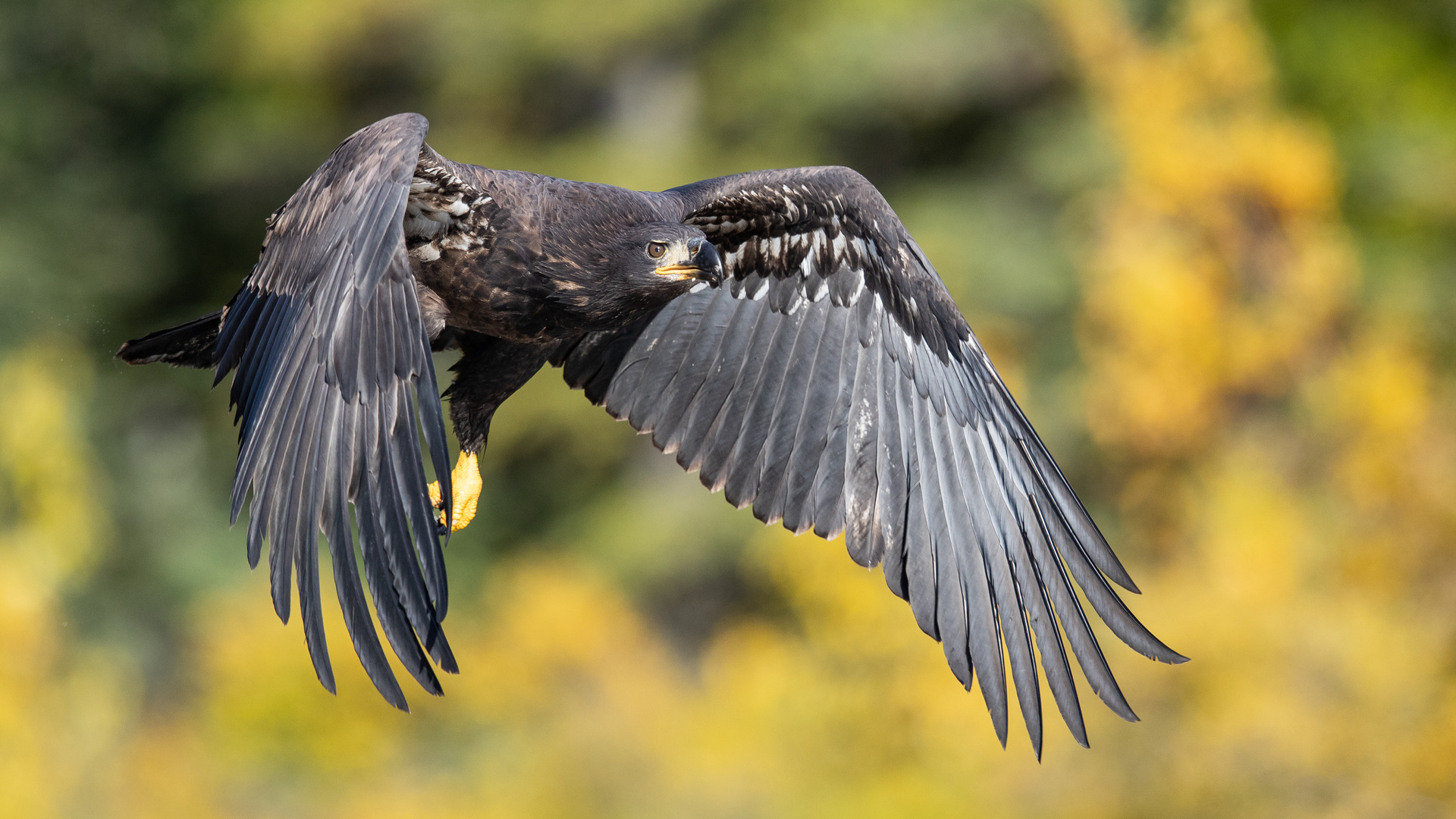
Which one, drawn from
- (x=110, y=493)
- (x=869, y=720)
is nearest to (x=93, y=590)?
(x=110, y=493)

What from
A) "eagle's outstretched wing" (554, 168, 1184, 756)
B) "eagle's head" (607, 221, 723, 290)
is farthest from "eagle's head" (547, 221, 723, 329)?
"eagle's outstretched wing" (554, 168, 1184, 756)

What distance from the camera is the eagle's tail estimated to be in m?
4.34

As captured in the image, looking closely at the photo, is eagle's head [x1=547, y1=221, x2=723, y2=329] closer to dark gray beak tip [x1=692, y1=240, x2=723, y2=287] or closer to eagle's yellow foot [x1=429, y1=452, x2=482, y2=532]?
dark gray beak tip [x1=692, y1=240, x2=723, y2=287]

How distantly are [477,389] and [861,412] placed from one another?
111 cm

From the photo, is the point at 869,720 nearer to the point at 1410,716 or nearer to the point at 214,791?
the point at 1410,716

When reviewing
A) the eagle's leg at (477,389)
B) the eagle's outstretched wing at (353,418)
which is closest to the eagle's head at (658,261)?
the eagle's leg at (477,389)

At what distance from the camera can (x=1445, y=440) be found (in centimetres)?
882

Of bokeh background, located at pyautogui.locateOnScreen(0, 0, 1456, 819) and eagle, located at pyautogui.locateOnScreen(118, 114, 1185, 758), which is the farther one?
bokeh background, located at pyautogui.locateOnScreen(0, 0, 1456, 819)

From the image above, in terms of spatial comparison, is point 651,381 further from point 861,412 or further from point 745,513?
point 745,513

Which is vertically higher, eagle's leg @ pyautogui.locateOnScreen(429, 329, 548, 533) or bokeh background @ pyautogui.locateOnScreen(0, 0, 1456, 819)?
bokeh background @ pyautogui.locateOnScreen(0, 0, 1456, 819)

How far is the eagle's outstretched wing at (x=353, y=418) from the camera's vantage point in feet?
10.3

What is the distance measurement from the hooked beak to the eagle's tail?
1.21 metres

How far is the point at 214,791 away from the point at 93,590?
4.63 metres

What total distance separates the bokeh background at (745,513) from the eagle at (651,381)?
369 centimetres
